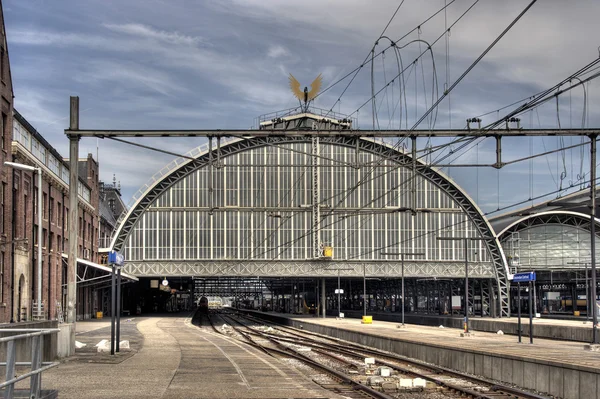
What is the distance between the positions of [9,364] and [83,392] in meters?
6.88

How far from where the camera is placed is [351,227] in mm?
81750

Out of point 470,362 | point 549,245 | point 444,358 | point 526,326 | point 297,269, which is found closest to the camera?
point 470,362

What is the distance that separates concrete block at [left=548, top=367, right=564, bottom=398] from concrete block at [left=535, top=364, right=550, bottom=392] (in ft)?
0.62

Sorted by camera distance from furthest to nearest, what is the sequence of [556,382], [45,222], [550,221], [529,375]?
1. [550,221]
2. [45,222]
3. [529,375]
4. [556,382]

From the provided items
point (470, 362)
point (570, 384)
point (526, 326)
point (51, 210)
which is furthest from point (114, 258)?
point (526, 326)

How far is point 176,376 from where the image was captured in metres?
21.9

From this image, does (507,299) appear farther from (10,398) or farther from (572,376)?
(10,398)

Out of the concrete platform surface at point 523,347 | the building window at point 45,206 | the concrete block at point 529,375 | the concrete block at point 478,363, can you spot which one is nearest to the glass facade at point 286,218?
the building window at point 45,206

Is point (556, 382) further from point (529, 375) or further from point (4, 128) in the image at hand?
point (4, 128)

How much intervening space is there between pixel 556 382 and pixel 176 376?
34.6ft

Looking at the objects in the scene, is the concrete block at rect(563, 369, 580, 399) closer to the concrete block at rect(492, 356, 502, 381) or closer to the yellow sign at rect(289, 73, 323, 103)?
the concrete block at rect(492, 356, 502, 381)

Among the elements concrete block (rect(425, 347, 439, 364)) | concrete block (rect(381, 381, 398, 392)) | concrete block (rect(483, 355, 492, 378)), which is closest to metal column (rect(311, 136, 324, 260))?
concrete block (rect(425, 347, 439, 364))

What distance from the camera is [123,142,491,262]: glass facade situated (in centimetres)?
8050

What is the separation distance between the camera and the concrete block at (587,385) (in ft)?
61.0
